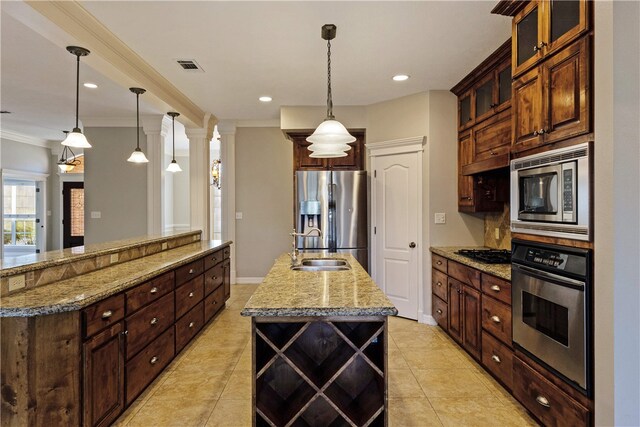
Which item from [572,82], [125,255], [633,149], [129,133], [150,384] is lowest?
[150,384]

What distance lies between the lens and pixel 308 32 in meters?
2.74

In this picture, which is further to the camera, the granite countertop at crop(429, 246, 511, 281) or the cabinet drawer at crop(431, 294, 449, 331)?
the cabinet drawer at crop(431, 294, 449, 331)

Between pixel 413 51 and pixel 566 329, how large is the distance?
2413 mm

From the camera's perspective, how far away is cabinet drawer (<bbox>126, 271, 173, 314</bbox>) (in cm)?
227

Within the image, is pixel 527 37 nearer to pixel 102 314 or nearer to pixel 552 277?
pixel 552 277

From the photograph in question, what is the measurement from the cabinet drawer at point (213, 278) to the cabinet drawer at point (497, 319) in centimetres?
272

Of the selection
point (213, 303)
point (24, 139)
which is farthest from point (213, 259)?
point (24, 139)

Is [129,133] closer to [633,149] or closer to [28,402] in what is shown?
[28,402]

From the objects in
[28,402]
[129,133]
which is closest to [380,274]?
[28,402]

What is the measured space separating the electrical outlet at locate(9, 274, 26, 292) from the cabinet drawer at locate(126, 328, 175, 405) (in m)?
0.76

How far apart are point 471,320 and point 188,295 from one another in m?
2.55

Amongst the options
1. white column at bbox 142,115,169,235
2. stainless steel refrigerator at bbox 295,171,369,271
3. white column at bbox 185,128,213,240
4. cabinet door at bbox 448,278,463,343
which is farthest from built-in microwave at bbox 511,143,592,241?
white column at bbox 142,115,169,235

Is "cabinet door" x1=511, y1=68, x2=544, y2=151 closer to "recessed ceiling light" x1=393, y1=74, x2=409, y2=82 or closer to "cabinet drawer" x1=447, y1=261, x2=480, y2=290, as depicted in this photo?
"cabinet drawer" x1=447, y1=261, x2=480, y2=290

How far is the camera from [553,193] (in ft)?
6.28
